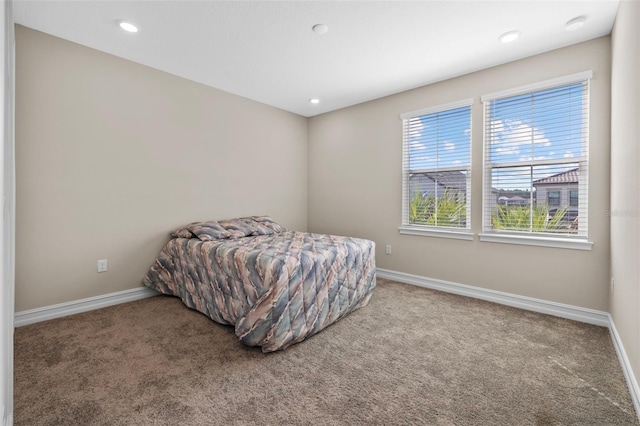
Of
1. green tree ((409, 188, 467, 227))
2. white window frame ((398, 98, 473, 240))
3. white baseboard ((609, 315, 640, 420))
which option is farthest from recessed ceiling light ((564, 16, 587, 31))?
white baseboard ((609, 315, 640, 420))

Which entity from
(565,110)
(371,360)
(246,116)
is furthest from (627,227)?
(246,116)

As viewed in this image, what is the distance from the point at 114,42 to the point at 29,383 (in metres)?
2.71

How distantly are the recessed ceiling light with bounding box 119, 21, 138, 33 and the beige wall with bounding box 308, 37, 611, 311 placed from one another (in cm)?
273

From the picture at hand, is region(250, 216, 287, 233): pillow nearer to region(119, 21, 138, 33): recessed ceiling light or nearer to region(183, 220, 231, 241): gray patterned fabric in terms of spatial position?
region(183, 220, 231, 241): gray patterned fabric

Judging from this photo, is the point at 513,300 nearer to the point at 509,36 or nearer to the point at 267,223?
the point at 509,36

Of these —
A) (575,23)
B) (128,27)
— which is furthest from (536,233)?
(128,27)

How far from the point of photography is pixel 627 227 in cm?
185

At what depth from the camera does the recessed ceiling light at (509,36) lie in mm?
2480

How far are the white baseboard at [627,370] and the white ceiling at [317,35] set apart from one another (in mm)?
2412

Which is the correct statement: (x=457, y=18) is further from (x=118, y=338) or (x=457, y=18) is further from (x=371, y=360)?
(x=118, y=338)

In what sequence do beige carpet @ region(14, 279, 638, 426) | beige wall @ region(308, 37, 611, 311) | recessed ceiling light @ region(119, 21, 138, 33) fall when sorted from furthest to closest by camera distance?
1. beige wall @ region(308, 37, 611, 311)
2. recessed ceiling light @ region(119, 21, 138, 33)
3. beige carpet @ region(14, 279, 638, 426)

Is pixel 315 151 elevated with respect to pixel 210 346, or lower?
elevated

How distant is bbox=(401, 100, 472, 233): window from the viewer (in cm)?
337

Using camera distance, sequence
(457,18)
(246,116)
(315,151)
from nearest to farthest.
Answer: (457,18) → (246,116) → (315,151)
